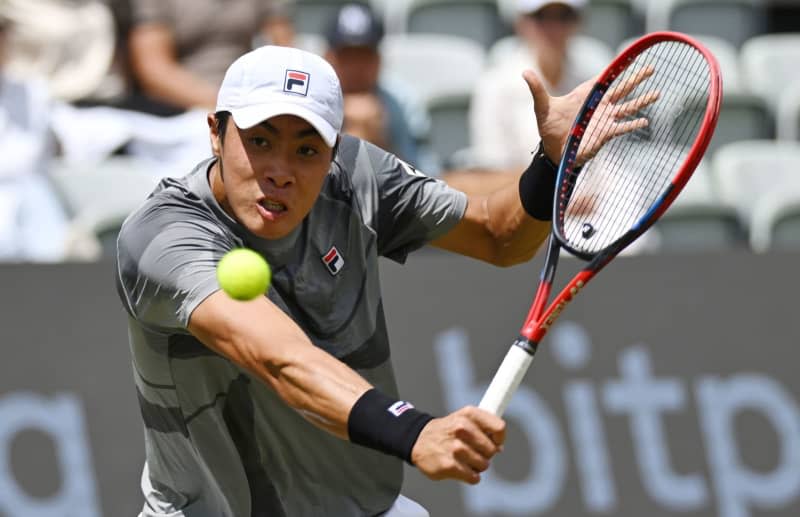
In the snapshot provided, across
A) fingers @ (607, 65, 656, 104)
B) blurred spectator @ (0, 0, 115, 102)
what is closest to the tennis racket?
fingers @ (607, 65, 656, 104)

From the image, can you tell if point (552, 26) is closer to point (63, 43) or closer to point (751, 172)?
point (751, 172)

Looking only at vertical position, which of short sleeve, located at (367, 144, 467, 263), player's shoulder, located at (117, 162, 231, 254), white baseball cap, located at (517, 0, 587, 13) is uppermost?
white baseball cap, located at (517, 0, 587, 13)

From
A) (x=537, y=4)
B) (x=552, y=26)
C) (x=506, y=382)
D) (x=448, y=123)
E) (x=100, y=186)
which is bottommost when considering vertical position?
(x=506, y=382)

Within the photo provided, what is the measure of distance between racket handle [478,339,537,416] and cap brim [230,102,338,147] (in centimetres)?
61

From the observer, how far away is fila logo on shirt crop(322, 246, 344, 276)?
3.29 m

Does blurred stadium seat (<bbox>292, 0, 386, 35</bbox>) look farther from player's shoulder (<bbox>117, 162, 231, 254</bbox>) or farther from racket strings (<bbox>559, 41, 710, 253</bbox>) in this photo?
player's shoulder (<bbox>117, 162, 231, 254</bbox>)

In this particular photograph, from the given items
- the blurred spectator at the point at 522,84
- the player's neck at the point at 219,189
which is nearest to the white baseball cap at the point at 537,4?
the blurred spectator at the point at 522,84

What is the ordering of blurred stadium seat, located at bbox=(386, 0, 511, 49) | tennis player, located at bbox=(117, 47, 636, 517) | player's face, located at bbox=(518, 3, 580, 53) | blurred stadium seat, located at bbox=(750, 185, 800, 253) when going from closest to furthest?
tennis player, located at bbox=(117, 47, 636, 517) < blurred stadium seat, located at bbox=(750, 185, 800, 253) < player's face, located at bbox=(518, 3, 580, 53) < blurred stadium seat, located at bbox=(386, 0, 511, 49)

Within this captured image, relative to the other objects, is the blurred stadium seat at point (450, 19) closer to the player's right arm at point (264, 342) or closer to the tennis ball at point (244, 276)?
the player's right arm at point (264, 342)

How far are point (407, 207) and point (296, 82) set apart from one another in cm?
61

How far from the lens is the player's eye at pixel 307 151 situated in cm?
308

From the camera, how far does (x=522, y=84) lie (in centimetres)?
684

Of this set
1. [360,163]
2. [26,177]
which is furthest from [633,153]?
[26,177]

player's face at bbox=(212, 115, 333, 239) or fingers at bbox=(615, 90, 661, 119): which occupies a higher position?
fingers at bbox=(615, 90, 661, 119)
